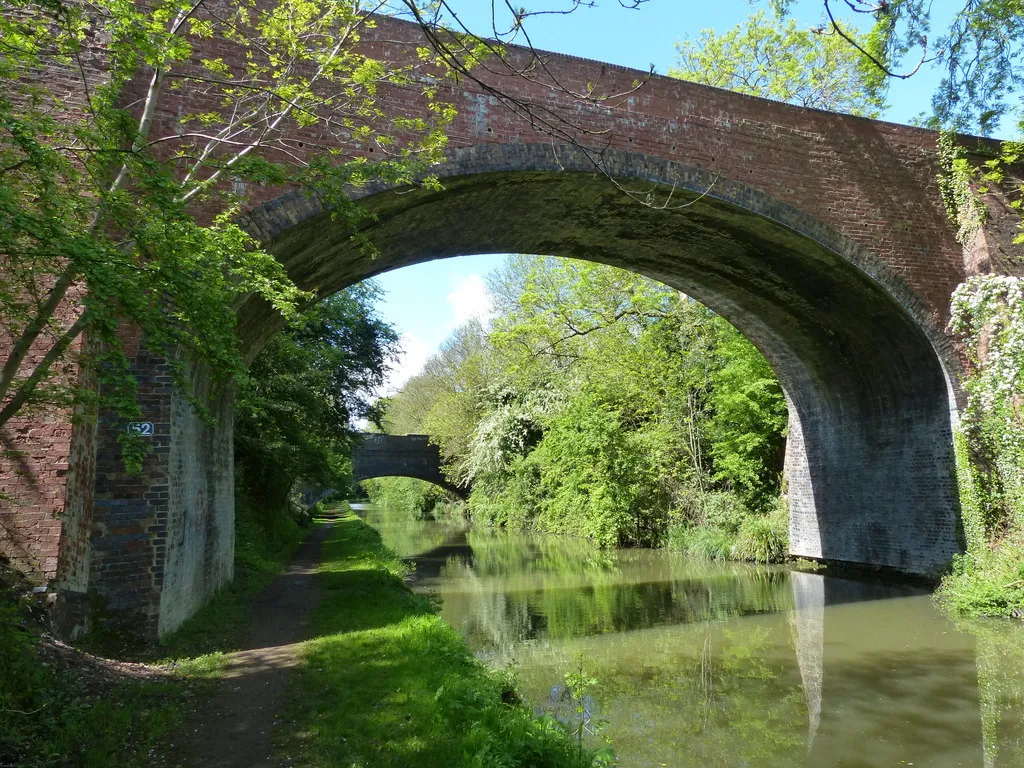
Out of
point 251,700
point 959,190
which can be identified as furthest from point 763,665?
point 959,190

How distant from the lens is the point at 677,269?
12102mm

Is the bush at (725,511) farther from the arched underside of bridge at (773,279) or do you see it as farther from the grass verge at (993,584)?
the grass verge at (993,584)

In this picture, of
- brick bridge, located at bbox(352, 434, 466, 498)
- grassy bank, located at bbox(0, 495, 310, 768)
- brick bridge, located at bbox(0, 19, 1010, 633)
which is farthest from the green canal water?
brick bridge, located at bbox(352, 434, 466, 498)

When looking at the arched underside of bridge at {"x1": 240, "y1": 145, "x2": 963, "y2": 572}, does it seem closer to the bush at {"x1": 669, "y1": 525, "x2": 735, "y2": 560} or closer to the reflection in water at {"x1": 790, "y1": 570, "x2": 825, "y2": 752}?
the reflection in water at {"x1": 790, "y1": 570, "x2": 825, "y2": 752}

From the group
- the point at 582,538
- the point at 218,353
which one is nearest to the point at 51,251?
the point at 218,353

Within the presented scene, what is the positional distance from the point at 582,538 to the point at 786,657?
15330 mm

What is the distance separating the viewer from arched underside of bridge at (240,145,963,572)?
27.8ft

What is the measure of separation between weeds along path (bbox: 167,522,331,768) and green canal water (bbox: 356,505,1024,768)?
6.91ft

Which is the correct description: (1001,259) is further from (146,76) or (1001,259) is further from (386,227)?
(146,76)

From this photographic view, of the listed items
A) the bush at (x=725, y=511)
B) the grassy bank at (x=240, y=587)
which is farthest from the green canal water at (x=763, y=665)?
the bush at (x=725, y=511)

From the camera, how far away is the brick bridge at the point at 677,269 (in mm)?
6070

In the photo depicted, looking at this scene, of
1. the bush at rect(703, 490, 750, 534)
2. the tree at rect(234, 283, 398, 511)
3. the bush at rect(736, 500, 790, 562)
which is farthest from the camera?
the bush at rect(703, 490, 750, 534)

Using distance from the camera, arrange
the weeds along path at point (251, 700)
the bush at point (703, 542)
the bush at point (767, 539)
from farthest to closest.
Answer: the bush at point (703, 542), the bush at point (767, 539), the weeds along path at point (251, 700)

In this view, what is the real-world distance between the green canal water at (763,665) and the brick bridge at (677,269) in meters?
2.48
